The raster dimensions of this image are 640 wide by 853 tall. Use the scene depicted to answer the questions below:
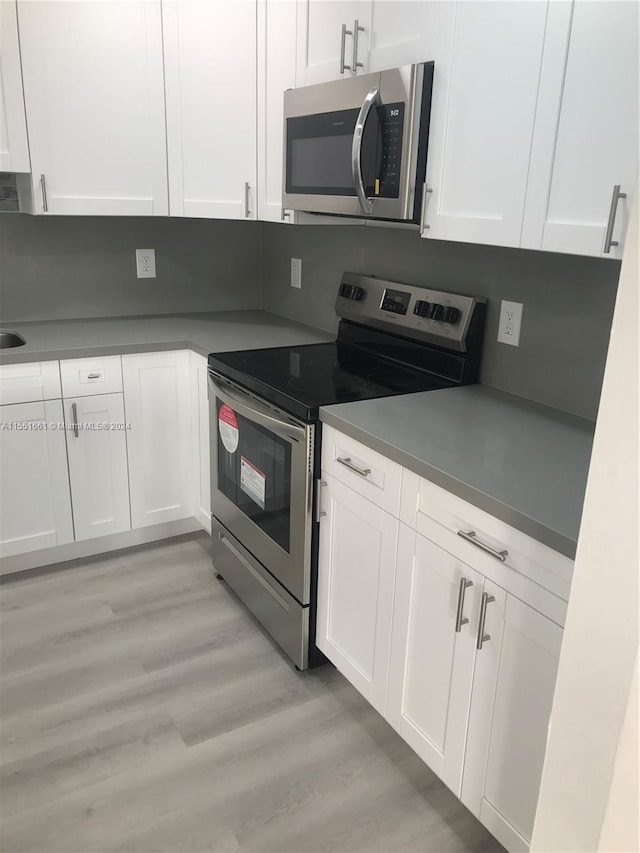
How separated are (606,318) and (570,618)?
116cm

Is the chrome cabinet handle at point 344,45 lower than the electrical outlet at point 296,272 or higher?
higher

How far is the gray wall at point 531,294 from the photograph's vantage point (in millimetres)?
1762

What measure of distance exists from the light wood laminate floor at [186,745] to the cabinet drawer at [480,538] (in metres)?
0.74

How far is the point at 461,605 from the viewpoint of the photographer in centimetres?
144

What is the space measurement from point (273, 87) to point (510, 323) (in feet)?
4.22

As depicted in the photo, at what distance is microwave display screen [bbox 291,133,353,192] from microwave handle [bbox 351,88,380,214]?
0.35 ft

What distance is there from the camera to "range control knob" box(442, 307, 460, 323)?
6.85 feet

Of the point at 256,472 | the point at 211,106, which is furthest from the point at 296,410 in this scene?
the point at 211,106

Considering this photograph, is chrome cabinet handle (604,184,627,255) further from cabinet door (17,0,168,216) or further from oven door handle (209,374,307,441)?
cabinet door (17,0,168,216)

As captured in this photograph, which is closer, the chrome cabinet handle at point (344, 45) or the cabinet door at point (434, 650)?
the cabinet door at point (434, 650)

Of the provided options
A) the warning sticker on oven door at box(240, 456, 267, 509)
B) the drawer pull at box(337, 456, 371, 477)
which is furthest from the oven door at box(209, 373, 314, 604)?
the drawer pull at box(337, 456, 371, 477)

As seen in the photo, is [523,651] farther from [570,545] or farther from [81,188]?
[81,188]

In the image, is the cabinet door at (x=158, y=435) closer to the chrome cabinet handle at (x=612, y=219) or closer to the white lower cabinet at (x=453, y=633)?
the white lower cabinet at (x=453, y=633)

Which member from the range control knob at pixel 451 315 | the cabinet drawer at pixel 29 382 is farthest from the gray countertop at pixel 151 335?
the range control knob at pixel 451 315
